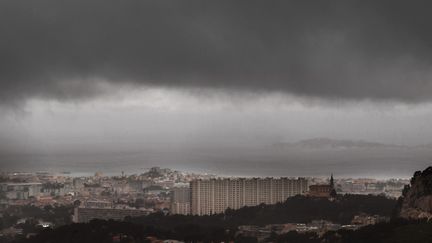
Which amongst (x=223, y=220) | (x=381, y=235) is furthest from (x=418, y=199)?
(x=223, y=220)

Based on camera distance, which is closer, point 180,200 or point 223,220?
point 223,220

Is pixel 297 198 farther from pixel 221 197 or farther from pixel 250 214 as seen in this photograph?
pixel 221 197

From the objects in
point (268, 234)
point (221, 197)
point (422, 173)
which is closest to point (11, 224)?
point (268, 234)

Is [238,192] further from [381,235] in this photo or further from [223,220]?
[381,235]

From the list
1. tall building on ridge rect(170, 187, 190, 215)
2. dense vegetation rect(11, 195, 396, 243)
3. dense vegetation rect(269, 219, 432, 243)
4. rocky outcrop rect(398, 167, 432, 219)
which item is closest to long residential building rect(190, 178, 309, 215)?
tall building on ridge rect(170, 187, 190, 215)

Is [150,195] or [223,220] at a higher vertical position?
[150,195]

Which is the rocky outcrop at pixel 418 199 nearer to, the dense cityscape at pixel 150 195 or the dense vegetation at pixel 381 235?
the dense vegetation at pixel 381 235
